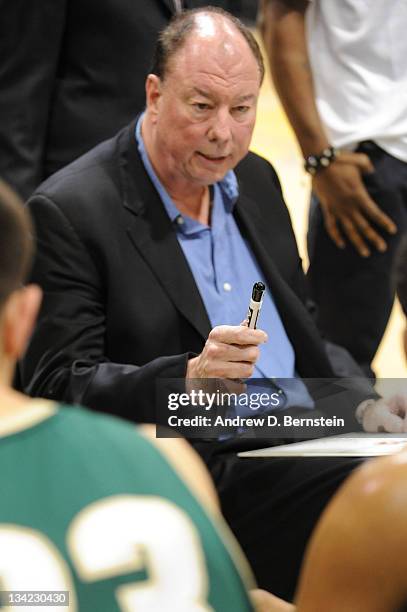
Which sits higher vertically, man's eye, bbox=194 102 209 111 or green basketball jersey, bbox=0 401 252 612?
man's eye, bbox=194 102 209 111

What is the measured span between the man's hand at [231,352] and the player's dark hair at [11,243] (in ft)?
3.39

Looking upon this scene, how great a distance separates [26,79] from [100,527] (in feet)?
7.08

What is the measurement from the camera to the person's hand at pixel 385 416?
252 centimetres

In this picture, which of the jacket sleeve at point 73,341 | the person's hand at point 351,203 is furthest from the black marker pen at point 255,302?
the person's hand at point 351,203

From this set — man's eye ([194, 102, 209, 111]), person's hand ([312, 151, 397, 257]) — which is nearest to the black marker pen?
man's eye ([194, 102, 209, 111])

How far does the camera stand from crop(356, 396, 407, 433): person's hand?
2.52 meters

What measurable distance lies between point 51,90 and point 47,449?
2135mm

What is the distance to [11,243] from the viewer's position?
1476 millimetres

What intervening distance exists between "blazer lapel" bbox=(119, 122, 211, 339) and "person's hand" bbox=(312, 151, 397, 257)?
2.59 ft

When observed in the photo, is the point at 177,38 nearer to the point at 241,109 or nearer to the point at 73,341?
the point at 241,109

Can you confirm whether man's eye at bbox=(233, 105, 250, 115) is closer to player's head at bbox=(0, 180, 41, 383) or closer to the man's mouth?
the man's mouth

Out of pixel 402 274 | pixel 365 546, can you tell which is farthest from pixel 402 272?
pixel 365 546

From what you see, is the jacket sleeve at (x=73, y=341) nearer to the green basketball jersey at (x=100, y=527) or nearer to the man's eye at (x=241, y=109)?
the man's eye at (x=241, y=109)

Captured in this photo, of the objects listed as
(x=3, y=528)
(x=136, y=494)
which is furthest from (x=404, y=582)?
(x=3, y=528)
